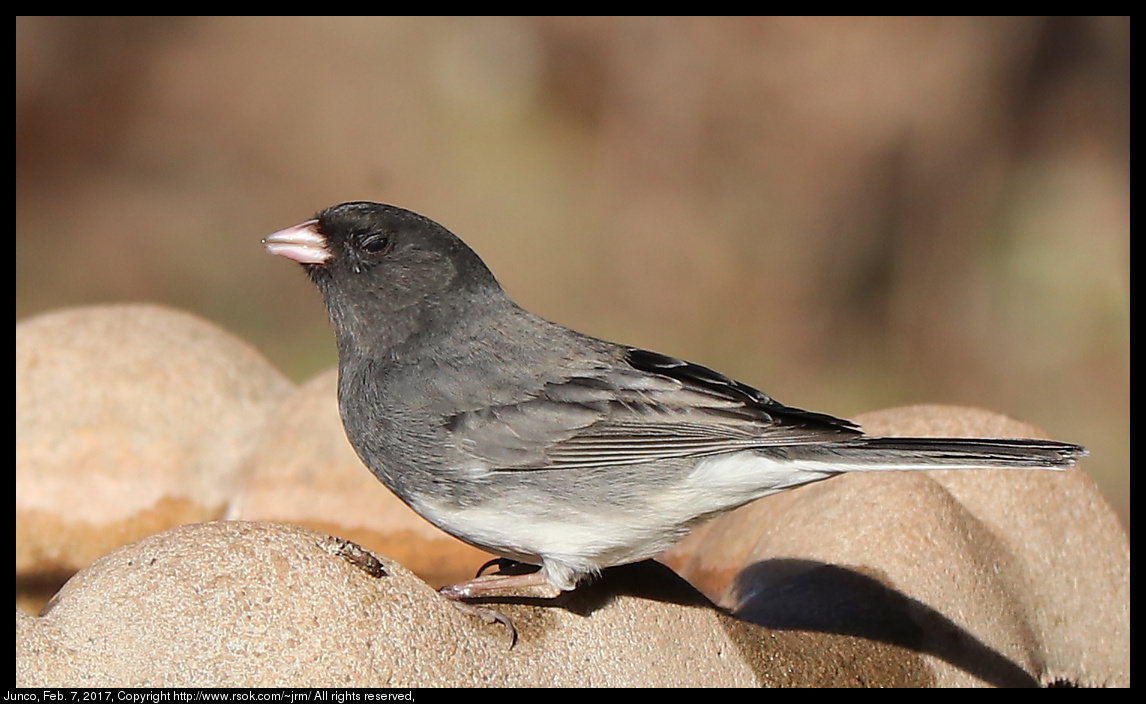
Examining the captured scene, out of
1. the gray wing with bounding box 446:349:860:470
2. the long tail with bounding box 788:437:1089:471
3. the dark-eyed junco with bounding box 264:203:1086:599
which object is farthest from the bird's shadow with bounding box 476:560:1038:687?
the long tail with bounding box 788:437:1089:471

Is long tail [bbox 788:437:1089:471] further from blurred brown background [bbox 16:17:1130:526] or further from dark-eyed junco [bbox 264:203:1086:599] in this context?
blurred brown background [bbox 16:17:1130:526]

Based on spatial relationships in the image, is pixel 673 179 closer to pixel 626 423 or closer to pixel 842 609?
pixel 842 609

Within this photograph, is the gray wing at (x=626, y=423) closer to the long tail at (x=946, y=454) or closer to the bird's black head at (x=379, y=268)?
the long tail at (x=946, y=454)

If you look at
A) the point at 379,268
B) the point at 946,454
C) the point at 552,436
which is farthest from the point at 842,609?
the point at 379,268

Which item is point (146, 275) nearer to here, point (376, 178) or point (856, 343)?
point (376, 178)

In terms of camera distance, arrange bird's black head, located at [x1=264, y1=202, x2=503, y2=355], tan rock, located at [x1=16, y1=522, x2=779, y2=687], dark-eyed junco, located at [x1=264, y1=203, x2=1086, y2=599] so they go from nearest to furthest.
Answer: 1. tan rock, located at [x1=16, y1=522, x2=779, y2=687]
2. dark-eyed junco, located at [x1=264, y1=203, x2=1086, y2=599]
3. bird's black head, located at [x1=264, y1=202, x2=503, y2=355]

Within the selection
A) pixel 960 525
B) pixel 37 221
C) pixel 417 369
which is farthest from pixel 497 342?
pixel 37 221

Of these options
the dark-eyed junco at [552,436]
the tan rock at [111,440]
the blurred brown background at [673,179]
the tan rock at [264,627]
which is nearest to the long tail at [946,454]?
the dark-eyed junco at [552,436]

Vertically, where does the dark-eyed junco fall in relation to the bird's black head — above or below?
below
